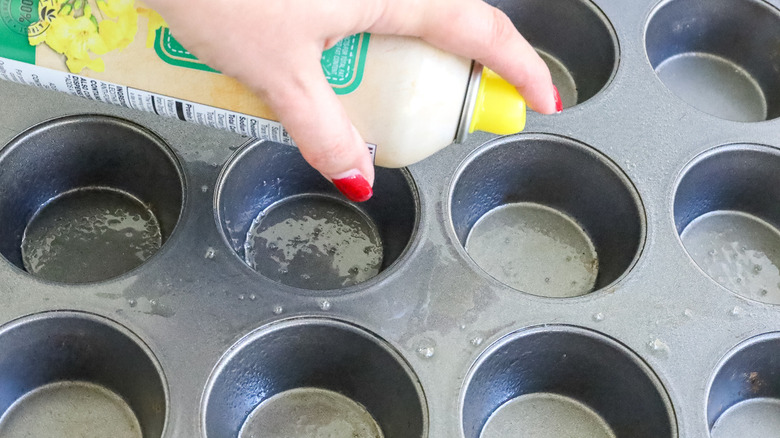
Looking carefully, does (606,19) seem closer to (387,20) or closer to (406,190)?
(406,190)

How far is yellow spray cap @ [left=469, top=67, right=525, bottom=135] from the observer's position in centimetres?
84

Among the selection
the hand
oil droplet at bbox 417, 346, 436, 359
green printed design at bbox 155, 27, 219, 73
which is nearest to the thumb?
the hand

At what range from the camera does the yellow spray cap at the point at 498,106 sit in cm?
84

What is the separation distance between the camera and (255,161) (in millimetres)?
1131

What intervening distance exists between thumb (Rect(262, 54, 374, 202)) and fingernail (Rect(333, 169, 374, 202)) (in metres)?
0.01

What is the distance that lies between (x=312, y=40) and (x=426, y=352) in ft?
1.41

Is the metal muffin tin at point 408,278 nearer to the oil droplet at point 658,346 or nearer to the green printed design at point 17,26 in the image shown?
the oil droplet at point 658,346

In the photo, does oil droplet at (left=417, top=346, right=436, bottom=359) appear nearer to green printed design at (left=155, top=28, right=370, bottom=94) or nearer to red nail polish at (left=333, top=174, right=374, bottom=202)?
red nail polish at (left=333, top=174, right=374, bottom=202)

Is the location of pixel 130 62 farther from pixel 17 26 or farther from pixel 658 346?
pixel 658 346

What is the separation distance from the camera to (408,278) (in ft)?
3.26

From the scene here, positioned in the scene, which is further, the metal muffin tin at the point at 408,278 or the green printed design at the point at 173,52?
the metal muffin tin at the point at 408,278

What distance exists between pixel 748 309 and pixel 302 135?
687mm

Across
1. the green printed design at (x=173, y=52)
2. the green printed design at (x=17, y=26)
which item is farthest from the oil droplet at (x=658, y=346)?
the green printed design at (x=17, y=26)

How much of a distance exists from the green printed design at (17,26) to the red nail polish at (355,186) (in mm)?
372
